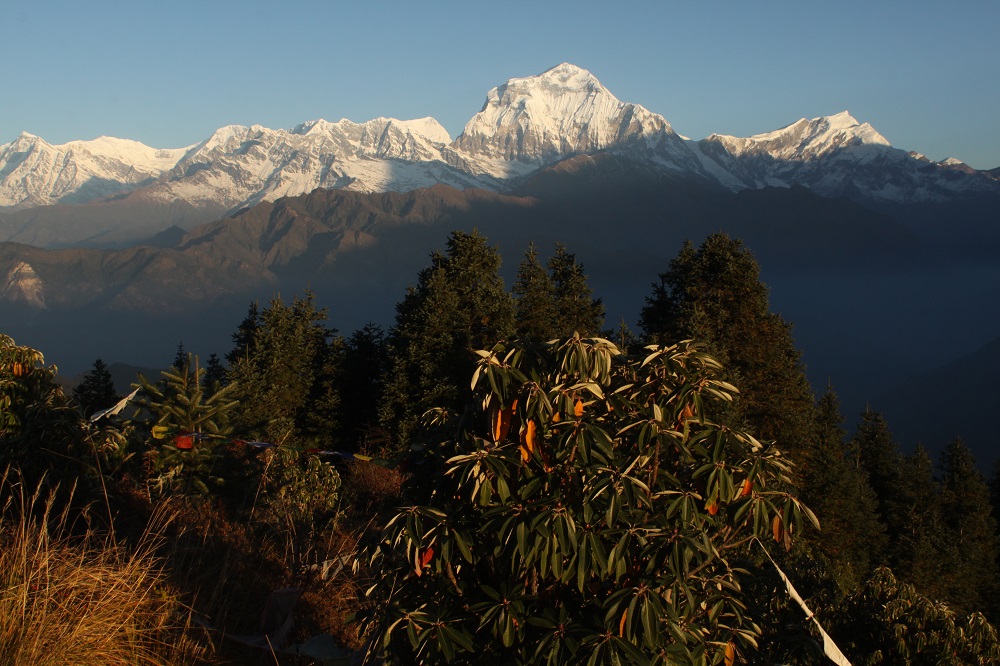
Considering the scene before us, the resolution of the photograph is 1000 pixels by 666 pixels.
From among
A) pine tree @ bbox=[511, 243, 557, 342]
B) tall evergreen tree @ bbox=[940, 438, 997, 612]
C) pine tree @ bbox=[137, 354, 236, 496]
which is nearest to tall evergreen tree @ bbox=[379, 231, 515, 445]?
pine tree @ bbox=[511, 243, 557, 342]

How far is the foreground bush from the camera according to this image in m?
3.54

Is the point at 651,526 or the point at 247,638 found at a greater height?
the point at 651,526

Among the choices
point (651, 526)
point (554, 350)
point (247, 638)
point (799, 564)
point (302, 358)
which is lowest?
point (302, 358)

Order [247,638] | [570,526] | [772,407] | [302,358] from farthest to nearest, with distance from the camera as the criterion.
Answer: [302,358] < [772,407] < [247,638] < [570,526]

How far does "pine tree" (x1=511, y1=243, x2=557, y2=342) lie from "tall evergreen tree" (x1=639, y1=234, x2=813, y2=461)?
4560mm

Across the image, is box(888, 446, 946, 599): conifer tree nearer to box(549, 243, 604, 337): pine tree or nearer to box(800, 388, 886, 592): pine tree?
box(800, 388, 886, 592): pine tree

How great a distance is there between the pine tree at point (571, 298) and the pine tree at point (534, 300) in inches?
17.9

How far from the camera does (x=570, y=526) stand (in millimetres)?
3504

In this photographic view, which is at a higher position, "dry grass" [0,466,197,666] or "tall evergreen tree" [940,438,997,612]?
"dry grass" [0,466,197,666]

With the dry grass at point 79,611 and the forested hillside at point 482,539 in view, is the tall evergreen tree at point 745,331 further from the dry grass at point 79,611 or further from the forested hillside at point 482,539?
the dry grass at point 79,611

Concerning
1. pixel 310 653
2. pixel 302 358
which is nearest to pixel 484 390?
pixel 310 653

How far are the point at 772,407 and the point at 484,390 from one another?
829 inches

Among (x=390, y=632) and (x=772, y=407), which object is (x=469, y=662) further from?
(x=772, y=407)

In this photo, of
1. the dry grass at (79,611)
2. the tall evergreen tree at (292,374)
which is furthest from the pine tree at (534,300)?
the dry grass at (79,611)
